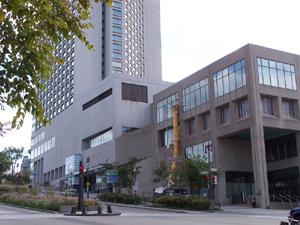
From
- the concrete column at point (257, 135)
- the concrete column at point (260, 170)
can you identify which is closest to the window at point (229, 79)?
the concrete column at point (257, 135)

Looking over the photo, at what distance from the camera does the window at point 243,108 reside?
48.1 meters

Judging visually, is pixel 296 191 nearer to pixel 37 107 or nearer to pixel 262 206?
pixel 262 206

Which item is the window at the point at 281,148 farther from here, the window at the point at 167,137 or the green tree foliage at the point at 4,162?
the green tree foliage at the point at 4,162

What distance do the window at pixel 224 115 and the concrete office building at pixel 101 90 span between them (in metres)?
30.0

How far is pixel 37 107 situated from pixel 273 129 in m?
43.9

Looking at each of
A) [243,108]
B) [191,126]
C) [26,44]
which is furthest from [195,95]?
[26,44]

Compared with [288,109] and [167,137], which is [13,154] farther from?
[288,109]

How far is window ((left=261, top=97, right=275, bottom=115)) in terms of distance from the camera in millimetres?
47375

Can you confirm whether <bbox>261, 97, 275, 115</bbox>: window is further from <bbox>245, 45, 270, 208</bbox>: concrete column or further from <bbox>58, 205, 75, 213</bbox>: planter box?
<bbox>58, 205, 75, 213</bbox>: planter box

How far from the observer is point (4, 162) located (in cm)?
11550

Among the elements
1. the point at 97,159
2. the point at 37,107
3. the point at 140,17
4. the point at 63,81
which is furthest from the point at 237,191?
the point at 140,17

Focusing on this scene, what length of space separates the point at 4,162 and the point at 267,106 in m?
93.1

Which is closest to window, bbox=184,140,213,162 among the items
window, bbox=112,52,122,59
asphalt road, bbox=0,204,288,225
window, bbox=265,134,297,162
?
window, bbox=265,134,297,162

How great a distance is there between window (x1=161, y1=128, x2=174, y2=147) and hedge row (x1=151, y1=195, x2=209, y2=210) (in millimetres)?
18968
